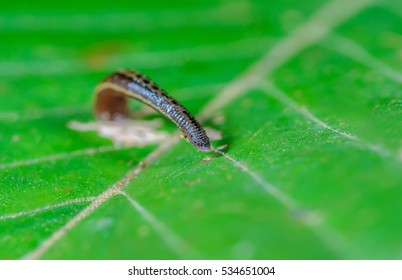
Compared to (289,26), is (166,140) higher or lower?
lower

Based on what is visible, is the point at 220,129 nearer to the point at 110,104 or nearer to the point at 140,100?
the point at 140,100

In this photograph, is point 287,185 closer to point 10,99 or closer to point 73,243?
point 73,243

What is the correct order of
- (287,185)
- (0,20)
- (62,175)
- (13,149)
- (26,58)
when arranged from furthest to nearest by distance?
(0,20), (26,58), (13,149), (62,175), (287,185)

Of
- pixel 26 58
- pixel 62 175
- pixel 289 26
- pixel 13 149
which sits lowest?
pixel 62 175

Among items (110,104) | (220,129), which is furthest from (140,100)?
(220,129)

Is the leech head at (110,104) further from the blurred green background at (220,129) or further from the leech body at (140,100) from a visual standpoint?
the blurred green background at (220,129)

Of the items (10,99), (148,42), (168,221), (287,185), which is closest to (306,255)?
(287,185)
